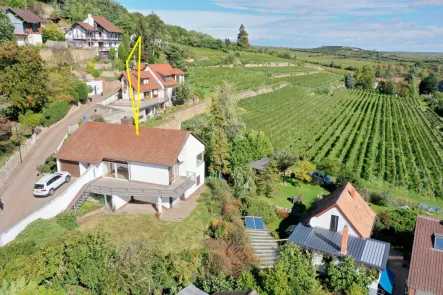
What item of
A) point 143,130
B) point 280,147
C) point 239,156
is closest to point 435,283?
point 239,156

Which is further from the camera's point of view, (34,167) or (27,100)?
(27,100)

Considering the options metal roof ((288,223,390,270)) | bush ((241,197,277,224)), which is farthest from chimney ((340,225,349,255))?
bush ((241,197,277,224))

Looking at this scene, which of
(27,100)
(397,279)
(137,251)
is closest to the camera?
(137,251)

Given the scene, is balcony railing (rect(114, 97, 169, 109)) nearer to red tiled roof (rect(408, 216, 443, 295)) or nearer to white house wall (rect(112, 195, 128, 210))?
white house wall (rect(112, 195, 128, 210))

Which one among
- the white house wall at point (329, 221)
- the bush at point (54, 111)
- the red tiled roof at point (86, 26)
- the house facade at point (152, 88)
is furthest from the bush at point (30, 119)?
the red tiled roof at point (86, 26)

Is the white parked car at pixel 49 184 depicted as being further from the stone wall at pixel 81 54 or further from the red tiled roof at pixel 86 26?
the red tiled roof at pixel 86 26

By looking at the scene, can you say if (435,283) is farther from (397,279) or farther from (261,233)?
(261,233)
